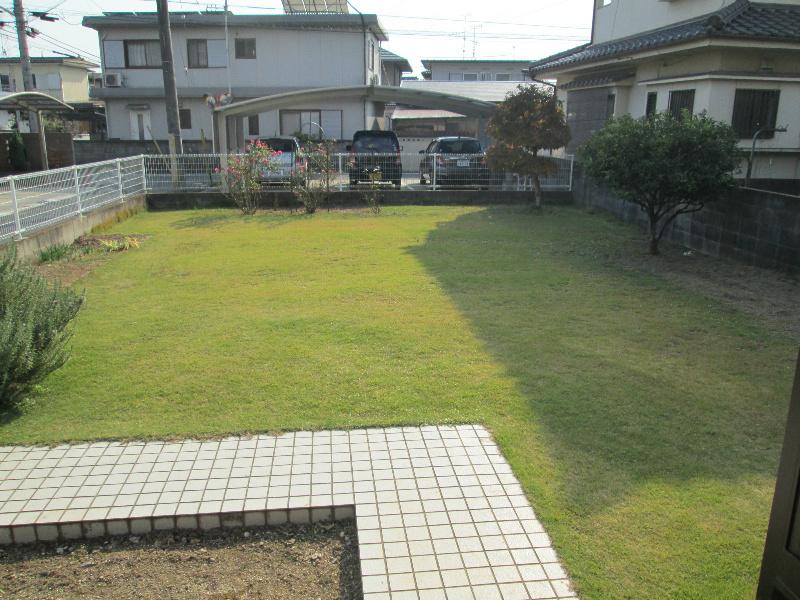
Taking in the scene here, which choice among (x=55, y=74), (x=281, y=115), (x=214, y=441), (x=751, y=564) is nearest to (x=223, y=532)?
(x=214, y=441)

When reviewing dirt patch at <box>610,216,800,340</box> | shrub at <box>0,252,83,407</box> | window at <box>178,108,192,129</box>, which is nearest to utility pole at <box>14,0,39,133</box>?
window at <box>178,108,192,129</box>

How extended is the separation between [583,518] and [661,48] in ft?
34.4

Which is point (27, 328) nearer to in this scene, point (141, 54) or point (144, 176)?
point (144, 176)

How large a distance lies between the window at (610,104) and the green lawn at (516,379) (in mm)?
6425

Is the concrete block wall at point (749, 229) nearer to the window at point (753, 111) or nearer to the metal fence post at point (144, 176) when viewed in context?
the window at point (753, 111)

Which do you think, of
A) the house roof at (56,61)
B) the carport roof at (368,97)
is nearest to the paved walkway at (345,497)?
the carport roof at (368,97)

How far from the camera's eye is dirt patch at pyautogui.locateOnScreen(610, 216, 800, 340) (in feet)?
22.6

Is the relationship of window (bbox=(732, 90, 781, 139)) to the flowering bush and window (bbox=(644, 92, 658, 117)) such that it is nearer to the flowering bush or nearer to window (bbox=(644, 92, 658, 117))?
window (bbox=(644, 92, 658, 117))

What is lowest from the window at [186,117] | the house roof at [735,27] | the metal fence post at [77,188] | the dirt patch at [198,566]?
the dirt patch at [198,566]

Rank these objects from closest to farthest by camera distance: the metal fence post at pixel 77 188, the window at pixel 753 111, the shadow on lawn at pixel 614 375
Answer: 1. the shadow on lawn at pixel 614 375
2. the window at pixel 753 111
3. the metal fence post at pixel 77 188

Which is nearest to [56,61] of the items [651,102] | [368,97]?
[368,97]

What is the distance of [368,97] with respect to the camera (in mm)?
20828

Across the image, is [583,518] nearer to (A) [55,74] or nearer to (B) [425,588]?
(B) [425,588]

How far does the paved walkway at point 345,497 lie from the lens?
9.64 feet
